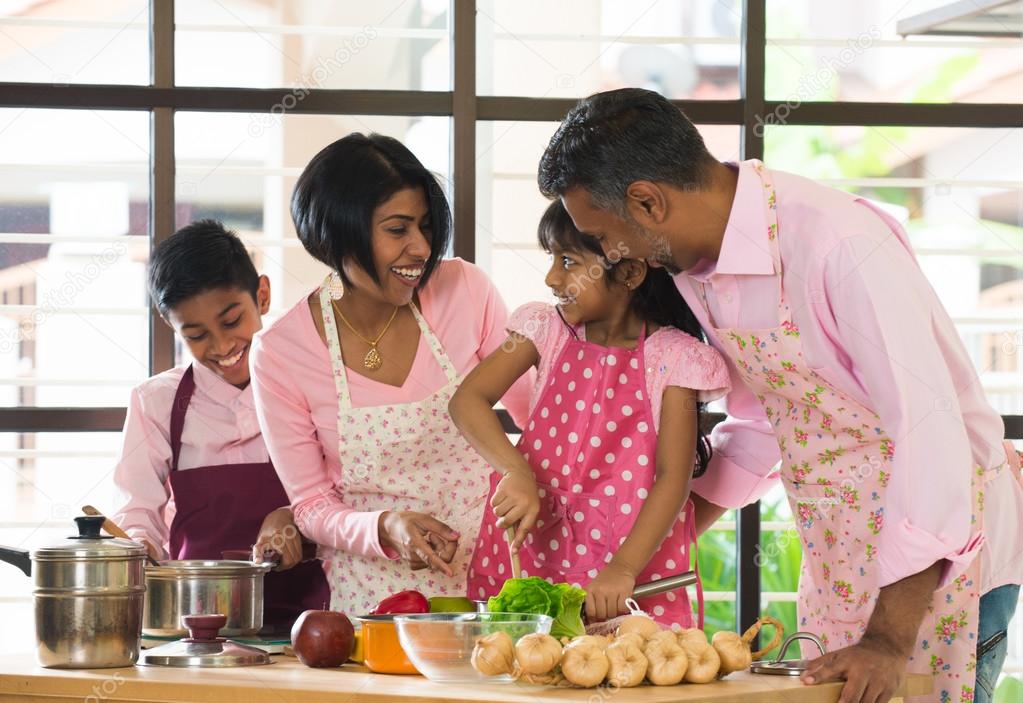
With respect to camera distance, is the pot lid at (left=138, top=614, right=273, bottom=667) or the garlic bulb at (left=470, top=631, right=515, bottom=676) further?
the pot lid at (left=138, top=614, right=273, bottom=667)

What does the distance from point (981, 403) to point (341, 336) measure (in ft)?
3.99

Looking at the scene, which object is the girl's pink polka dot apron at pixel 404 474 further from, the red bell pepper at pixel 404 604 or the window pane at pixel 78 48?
the window pane at pixel 78 48

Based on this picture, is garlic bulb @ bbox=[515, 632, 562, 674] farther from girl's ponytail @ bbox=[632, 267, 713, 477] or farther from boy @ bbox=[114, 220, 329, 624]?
boy @ bbox=[114, 220, 329, 624]

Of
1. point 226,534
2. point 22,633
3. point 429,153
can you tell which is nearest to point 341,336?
point 226,534

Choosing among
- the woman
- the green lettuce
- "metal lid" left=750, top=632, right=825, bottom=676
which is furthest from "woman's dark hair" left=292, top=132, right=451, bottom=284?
"metal lid" left=750, top=632, right=825, bottom=676

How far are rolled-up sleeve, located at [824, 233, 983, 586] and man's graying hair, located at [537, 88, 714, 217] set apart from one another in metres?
0.29

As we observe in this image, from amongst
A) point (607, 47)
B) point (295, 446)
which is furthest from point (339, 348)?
point (607, 47)

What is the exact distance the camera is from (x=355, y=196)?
2.36m

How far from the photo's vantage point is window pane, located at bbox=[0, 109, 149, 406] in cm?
294

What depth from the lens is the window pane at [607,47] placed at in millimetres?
2990

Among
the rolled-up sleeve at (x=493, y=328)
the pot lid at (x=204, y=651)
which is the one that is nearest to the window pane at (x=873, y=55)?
the rolled-up sleeve at (x=493, y=328)

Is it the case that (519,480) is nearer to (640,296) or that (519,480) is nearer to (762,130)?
(640,296)

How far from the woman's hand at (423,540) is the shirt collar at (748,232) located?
0.69 m

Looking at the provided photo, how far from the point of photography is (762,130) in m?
2.95
